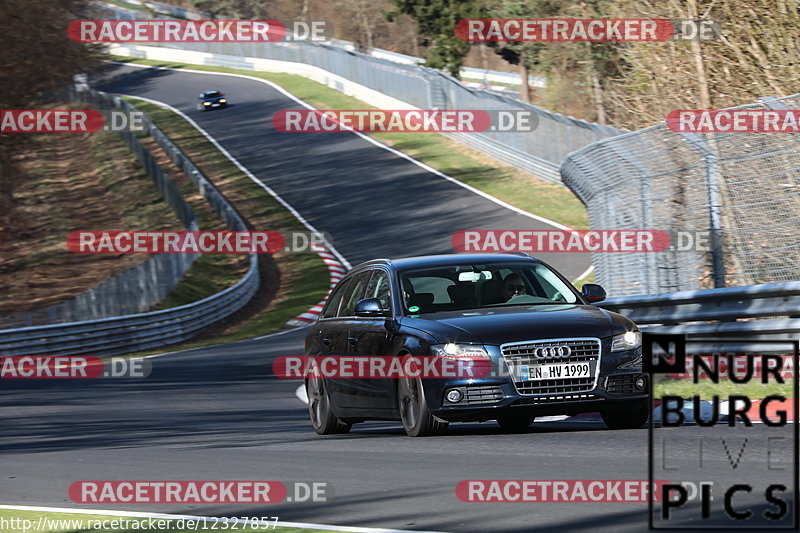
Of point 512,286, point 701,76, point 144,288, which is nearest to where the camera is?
point 512,286

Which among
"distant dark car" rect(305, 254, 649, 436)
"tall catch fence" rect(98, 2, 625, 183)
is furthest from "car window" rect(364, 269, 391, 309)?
"tall catch fence" rect(98, 2, 625, 183)

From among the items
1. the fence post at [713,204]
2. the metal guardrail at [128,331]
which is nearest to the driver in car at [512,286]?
the fence post at [713,204]

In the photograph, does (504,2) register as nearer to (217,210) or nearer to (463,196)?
(463,196)

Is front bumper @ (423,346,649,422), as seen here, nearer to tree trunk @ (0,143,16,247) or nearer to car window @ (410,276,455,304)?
car window @ (410,276,455,304)

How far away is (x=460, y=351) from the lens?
392 inches

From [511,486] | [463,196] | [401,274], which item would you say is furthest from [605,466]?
[463,196]

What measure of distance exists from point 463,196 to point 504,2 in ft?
41.6

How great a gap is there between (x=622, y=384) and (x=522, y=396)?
79cm

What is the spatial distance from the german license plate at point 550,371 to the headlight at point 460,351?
1.02 feet

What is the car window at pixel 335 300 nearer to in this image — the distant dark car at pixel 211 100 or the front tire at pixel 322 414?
the front tire at pixel 322 414

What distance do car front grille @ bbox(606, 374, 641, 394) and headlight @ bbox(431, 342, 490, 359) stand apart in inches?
37.3

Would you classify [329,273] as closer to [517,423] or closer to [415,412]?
[517,423]

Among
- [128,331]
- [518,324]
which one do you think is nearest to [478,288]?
[518,324]

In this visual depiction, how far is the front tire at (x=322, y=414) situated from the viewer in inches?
476
